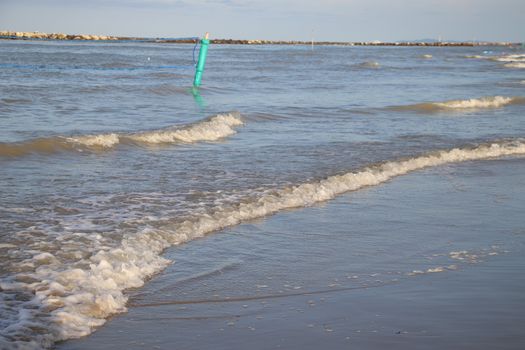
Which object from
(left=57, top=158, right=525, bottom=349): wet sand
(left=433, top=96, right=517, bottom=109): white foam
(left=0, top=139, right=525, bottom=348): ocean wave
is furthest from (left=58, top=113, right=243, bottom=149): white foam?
(left=433, top=96, right=517, bottom=109): white foam

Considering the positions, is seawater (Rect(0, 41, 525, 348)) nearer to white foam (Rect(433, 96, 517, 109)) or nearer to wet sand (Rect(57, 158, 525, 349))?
white foam (Rect(433, 96, 517, 109))

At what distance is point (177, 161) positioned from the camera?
9984mm

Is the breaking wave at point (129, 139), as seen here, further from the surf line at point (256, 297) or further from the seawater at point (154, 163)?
the surf line at point (256, 297)

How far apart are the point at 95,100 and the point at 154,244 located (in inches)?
476

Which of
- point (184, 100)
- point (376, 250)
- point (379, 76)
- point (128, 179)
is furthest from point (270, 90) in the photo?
point (376, 250)

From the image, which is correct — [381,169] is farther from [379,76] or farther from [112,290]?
[379,76]

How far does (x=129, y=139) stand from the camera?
37.6ft

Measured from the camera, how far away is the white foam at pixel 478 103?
2017 centimetres

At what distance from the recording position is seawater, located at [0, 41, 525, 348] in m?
4.80

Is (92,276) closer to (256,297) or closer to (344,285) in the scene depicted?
(256,297)

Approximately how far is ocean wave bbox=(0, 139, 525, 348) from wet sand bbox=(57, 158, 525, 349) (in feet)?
0.49

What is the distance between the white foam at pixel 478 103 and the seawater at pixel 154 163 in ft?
0.22

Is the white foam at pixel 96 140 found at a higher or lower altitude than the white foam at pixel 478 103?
higher

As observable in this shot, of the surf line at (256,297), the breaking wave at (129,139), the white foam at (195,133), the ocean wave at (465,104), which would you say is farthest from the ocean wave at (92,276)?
the ocean wave at (465,104)
